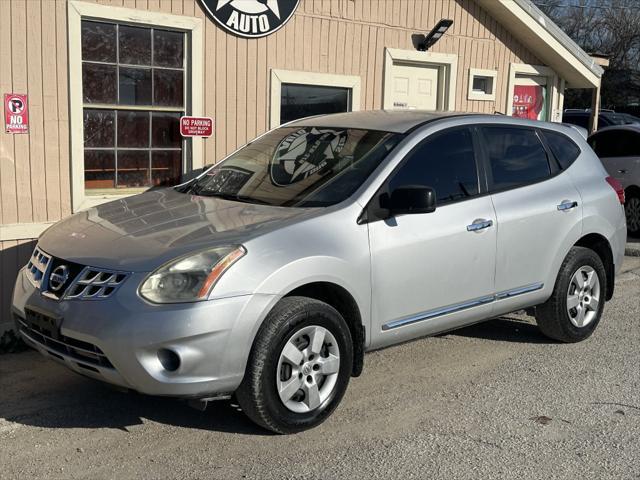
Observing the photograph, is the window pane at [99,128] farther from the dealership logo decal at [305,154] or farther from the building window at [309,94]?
the dealership logo decal at [305,154]

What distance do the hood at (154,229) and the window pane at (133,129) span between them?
1881mm

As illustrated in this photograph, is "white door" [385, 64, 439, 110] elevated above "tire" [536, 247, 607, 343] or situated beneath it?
elevated above

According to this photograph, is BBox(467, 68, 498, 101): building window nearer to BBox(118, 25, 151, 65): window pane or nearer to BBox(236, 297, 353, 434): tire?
BBox(118, 25, 151, 65): window pane

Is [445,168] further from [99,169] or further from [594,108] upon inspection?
[594,108]

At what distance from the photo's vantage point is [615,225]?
6203mm

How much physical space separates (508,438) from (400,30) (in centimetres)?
555

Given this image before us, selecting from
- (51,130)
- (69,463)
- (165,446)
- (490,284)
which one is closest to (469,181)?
(490,284)

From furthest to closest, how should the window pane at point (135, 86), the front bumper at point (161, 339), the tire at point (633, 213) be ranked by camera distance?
the tire at point (633, 213)
the window pane at point (135, 86)
the front bumper at point (161, 339)

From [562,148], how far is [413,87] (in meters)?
3.29

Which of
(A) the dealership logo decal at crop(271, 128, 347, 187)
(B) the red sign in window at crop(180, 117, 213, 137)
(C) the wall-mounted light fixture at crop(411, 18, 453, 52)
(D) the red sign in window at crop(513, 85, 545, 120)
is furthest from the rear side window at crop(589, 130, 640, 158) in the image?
(A) the dealership logo decal at crop(271, 128, 347, 187)

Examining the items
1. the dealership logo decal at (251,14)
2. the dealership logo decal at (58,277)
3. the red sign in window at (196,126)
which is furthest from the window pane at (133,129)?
the dealership logo decal at (58,277)

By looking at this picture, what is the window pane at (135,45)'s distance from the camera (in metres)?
6.63

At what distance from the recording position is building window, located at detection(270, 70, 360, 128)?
7.63 metres

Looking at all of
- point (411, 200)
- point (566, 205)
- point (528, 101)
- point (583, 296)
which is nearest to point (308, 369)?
point (411, 200)
